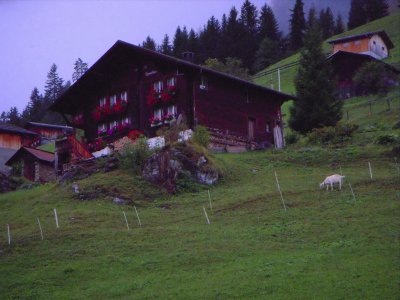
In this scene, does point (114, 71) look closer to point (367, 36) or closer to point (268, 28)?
point (367, 36)

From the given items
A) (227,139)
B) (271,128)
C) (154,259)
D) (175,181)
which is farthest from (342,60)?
(154,259)

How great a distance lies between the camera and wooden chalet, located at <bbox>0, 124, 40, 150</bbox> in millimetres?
64600

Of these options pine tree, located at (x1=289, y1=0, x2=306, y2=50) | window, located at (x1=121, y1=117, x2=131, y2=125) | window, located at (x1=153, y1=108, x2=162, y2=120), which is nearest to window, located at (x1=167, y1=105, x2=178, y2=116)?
window, located at (x1=153, y1=108, x2=162, y2=120)

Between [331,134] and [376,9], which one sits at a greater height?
[376,9]

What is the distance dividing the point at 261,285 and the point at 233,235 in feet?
17.7

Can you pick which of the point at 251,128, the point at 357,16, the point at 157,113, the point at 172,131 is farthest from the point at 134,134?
the point at 357,16

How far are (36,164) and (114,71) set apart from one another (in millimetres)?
10119

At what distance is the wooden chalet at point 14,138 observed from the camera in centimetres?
6460

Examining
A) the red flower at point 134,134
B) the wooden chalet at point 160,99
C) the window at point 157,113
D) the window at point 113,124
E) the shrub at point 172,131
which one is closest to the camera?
the shrub at point 172,131

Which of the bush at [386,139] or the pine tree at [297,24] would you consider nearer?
the bush at [386,139]

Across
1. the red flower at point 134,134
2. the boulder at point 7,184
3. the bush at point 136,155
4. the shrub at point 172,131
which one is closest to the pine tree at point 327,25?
the red flower at point 134,134

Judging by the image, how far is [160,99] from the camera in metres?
43.6

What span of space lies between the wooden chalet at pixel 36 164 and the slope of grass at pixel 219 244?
17953 millimetres

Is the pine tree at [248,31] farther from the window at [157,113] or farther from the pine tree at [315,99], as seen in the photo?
the window at [157,113]
